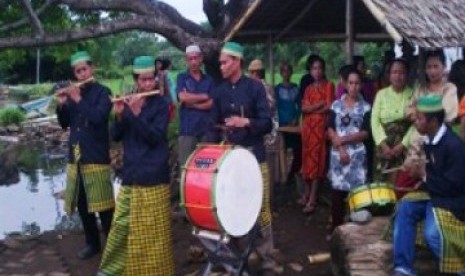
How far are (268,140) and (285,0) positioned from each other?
188 centimetres

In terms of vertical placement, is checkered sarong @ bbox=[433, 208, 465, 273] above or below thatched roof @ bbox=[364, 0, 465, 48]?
below

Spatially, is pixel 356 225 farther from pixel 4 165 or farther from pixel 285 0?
pixel 4 165

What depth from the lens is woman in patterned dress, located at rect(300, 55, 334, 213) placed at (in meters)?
7.92

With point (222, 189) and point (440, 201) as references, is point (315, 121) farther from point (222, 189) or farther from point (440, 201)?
point (440, 201)

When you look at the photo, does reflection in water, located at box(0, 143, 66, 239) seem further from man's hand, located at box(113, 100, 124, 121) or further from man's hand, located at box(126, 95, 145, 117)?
man's hand, located at box(126, 95, 145, 117)

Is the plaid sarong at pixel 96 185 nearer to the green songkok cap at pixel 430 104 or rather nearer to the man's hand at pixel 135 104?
the man's hand at pixel 135 104

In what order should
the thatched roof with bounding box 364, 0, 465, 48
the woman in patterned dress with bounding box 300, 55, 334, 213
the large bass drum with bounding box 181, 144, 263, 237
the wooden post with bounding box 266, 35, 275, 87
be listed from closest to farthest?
1. the large bass drum with bounding box 181, 144, 263, 237
2. the thatched roof with bounding box 364, 0, 465, 48
3. the woman in patterned dress with bounding box 300, 55, 334, 213
4. the wooden post with bounding box 266, 35, 275, 87

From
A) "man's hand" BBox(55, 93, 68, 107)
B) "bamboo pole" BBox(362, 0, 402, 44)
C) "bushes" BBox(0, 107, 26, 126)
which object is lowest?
"bushes" BBox(0, 107, 26, 126)

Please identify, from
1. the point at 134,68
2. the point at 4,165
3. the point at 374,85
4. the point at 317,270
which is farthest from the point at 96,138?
the point at 4,165

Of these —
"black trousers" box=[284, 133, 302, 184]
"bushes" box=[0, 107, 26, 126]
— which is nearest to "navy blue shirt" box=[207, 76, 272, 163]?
"black trousers" box=[284, 133, 302, 184]

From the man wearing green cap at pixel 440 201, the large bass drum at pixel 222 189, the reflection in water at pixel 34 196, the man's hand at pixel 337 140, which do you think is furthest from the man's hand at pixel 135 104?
the reflection in water at pixel 34 196

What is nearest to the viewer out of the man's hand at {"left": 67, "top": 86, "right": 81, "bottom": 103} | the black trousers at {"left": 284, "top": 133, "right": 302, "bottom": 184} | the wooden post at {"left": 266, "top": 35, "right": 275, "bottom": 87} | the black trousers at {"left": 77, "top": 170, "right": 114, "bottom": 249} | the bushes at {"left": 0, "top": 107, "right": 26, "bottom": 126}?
the man's hand at {"left": 67, "top": 86, "right": 81, "bottom": 103}

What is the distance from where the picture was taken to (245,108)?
19.2 ft

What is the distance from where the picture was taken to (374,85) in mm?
8492
